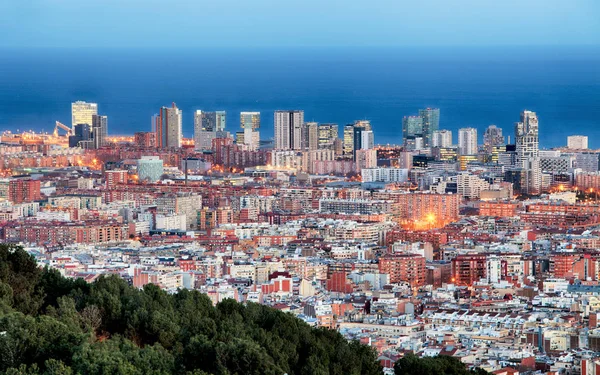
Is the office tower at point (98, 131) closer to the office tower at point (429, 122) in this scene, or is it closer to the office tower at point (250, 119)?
the office tower at point (250, 119)

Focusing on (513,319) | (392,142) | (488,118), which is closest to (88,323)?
(513,319)

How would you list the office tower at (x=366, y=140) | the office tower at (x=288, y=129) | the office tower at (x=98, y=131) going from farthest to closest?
the office tower at (x=98, y=131)
the office tower at (x=288, y=129)
the office tower at (x=366, y=140)

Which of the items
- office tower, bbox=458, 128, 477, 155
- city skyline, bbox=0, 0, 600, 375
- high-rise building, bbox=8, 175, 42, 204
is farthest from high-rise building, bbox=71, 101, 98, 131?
high-rise building, bbox=8, 175, 42, 204

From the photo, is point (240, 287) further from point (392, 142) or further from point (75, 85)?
point (75, 85)

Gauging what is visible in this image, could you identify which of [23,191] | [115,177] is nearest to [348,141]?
[115,177]

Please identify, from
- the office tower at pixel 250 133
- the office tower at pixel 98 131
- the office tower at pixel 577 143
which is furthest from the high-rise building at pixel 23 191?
the office tower at pixel 577 143

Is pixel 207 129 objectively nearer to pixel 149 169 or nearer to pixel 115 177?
pixel 149 169

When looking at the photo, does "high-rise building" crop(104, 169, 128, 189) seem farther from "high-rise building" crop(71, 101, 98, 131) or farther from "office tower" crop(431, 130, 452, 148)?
"high-rise building" crop(71, 101, 98, 131)
